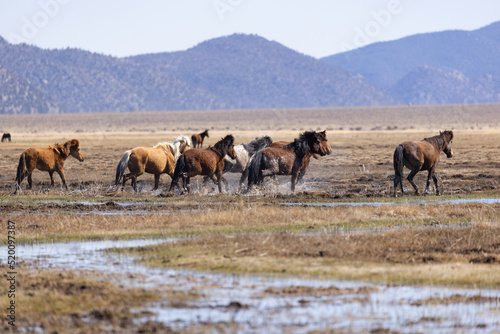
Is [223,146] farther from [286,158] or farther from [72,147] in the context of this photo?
[72,147]

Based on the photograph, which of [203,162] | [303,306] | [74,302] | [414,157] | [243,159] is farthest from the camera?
[243,159]

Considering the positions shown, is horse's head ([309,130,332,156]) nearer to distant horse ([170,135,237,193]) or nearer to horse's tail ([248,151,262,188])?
horse's tail ([248,151,262,188])

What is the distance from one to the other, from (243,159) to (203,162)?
181cm

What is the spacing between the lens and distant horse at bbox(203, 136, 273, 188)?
1953 cm

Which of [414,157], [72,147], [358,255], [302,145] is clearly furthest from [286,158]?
[358,255]

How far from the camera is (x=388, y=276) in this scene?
9.23 m

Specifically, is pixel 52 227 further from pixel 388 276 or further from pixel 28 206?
pixel 388 276

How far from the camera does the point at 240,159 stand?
1972 centimetres

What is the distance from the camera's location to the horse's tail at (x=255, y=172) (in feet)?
59.6

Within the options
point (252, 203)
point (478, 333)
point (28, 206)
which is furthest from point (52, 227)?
point (478, 333)

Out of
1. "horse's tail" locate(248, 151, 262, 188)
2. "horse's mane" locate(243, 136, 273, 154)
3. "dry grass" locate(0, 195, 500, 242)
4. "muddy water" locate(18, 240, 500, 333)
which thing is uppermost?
"horse's mane" locate(243, 136, 273, 154)

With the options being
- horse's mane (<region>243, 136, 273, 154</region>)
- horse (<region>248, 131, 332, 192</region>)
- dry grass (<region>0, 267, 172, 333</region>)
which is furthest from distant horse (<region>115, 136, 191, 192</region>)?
dry grass (<region>0, 267, 172, 333</region>)

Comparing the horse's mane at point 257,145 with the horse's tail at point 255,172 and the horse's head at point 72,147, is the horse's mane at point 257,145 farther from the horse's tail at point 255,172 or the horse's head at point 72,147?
the horse's head at point 72,147

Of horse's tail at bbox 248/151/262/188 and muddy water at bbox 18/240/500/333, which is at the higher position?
horse's tail at bbox 248/151/262/188
